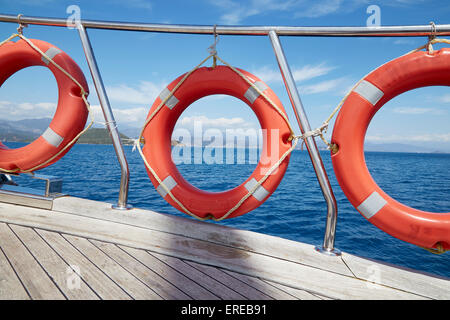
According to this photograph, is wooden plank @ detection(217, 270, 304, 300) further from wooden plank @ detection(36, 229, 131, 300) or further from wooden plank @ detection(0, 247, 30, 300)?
wooden plank @ detection(0, 247, 30, 300)

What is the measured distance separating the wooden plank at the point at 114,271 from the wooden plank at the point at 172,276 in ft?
0.29

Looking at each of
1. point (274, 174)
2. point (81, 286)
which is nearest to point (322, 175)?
point (274, 174)

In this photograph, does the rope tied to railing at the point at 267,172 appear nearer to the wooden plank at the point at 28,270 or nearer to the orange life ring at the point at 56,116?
the orange life ring at the point at 56,116

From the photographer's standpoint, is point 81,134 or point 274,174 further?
point 81,134

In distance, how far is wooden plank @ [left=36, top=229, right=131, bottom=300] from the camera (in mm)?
850

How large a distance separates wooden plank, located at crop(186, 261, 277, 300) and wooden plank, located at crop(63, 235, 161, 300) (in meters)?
0.23

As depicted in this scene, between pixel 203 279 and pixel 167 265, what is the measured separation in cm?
17

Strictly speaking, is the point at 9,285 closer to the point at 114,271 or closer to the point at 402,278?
the point at 114,271

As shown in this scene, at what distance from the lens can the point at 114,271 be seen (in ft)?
3.20

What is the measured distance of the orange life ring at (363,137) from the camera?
1074 mm

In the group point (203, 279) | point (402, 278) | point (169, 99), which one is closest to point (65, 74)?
point (169, 99)

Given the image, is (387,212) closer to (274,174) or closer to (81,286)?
(274,174)
